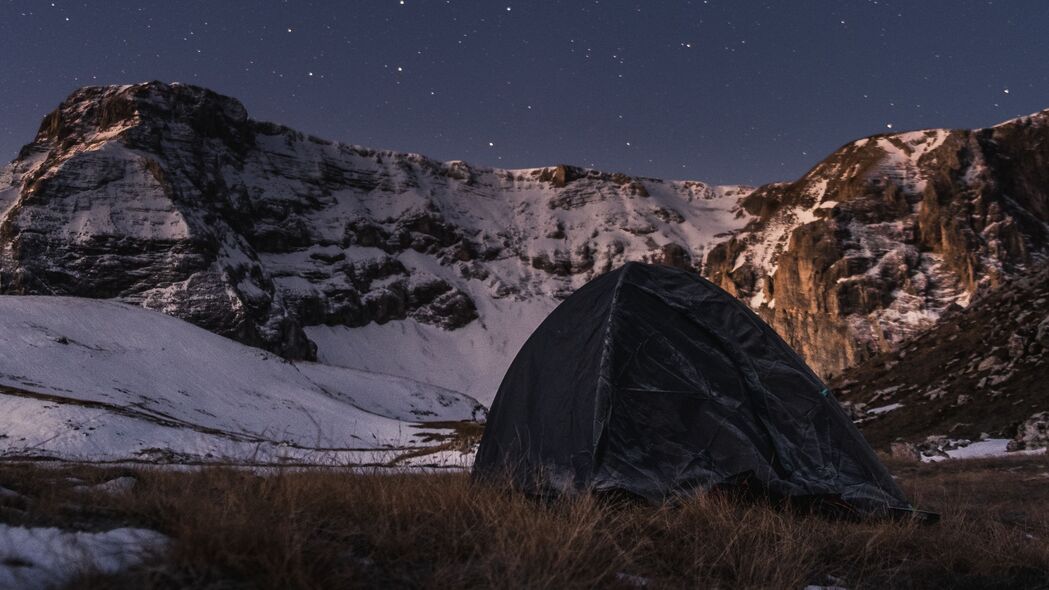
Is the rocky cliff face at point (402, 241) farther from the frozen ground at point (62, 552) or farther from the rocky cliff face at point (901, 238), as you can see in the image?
the frozen ground at point (62, 552)

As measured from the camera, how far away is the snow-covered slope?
20812 millimetres

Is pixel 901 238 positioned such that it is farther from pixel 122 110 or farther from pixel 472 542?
pixel 122 110

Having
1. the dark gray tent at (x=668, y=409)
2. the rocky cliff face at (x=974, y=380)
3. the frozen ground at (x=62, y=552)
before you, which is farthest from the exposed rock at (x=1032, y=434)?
the frozen ground at (x=62, y=552)

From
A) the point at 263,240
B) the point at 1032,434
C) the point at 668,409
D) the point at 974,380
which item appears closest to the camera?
the point at 668,409

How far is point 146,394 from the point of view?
35312mm

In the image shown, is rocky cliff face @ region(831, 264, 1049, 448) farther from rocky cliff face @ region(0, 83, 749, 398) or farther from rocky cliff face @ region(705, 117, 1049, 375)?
rocky cliff face @ region(0, 83, 749, 398)

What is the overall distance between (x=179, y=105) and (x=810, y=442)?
180227mm

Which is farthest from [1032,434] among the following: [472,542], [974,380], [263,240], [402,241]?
[402,241]

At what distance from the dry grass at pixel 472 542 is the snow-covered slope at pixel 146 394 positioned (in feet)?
44.7

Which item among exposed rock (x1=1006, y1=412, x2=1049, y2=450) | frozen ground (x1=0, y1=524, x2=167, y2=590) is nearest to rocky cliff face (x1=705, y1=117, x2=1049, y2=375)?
exposed rock (x1=1006, y1=412, x2=1049, y2=450)

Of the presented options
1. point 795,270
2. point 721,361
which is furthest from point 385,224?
point 721,361

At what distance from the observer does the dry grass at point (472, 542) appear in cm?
264

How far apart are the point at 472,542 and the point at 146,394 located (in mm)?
37930

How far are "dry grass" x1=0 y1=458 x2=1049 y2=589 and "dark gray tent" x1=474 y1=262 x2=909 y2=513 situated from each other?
505 millimetres
